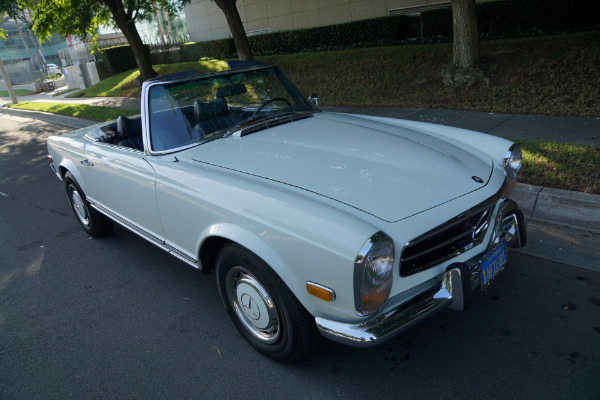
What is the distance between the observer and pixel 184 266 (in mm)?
3824

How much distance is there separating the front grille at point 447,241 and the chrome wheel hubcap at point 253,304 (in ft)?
2.61

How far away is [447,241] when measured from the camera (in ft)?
7.39

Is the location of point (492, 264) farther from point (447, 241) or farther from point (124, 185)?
point (124, 185)

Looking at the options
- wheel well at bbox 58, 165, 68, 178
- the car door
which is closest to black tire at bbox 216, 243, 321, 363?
the car door

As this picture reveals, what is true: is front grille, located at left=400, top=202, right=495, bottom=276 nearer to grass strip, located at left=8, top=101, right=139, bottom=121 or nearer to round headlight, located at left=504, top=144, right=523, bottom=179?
round headlight, located at left=504, top=144, right=523, bottom=179

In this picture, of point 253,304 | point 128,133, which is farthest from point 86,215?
point 253,304

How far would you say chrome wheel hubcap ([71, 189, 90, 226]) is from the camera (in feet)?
14.6

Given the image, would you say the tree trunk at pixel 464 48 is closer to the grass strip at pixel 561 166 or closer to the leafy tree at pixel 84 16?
the grass strip at pixel 561 166

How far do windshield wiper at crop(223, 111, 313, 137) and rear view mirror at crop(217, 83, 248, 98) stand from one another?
34cm

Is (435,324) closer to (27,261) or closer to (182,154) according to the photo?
(182,154)

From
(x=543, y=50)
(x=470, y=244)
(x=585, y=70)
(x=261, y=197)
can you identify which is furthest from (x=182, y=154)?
(x=543, y=50)

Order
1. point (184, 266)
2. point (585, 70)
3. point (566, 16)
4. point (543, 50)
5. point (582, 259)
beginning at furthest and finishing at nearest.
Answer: point (566, 16) → point (543, 50) → point (585, 70) → point (184, 266) → point (582, 259)

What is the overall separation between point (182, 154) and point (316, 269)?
4.90 ft

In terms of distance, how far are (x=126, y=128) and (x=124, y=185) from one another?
942 mm
